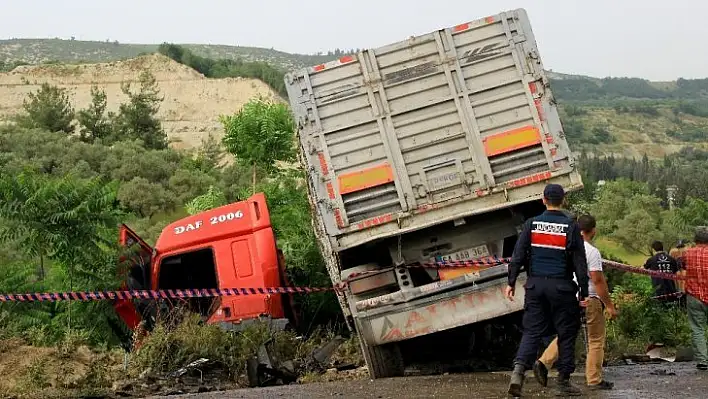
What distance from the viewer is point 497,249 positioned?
9.77 meters

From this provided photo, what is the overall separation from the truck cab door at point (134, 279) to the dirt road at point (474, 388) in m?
3.82

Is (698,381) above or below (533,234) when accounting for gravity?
below

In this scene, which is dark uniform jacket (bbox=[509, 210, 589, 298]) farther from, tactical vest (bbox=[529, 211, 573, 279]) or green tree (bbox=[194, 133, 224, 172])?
green tree (bbox=[194, 133, 224, 172])

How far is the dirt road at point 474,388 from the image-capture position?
703cm

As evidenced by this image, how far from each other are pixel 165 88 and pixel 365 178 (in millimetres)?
71321

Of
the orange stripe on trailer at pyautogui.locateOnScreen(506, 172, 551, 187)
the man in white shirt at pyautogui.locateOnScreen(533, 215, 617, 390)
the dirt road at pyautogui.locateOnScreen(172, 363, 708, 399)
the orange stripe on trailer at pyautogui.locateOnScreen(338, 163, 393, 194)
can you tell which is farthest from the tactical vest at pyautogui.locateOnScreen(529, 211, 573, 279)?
the orange stripe on trailer at pyautogui.locateOnScreen(338, 163, 393, 194)

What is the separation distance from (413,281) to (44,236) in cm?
450

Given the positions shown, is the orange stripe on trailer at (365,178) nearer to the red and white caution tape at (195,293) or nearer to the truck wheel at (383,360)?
the red and white caution tape at (195,293)

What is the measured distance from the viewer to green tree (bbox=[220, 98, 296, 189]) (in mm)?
21625

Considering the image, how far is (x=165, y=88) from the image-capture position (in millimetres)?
78375

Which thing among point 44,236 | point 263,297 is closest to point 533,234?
point 263,297

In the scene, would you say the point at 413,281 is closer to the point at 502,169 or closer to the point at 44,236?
the point at 502,169

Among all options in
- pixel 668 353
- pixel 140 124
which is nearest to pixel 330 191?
pixel 668 353

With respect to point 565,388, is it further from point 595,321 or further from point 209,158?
point 209,158
